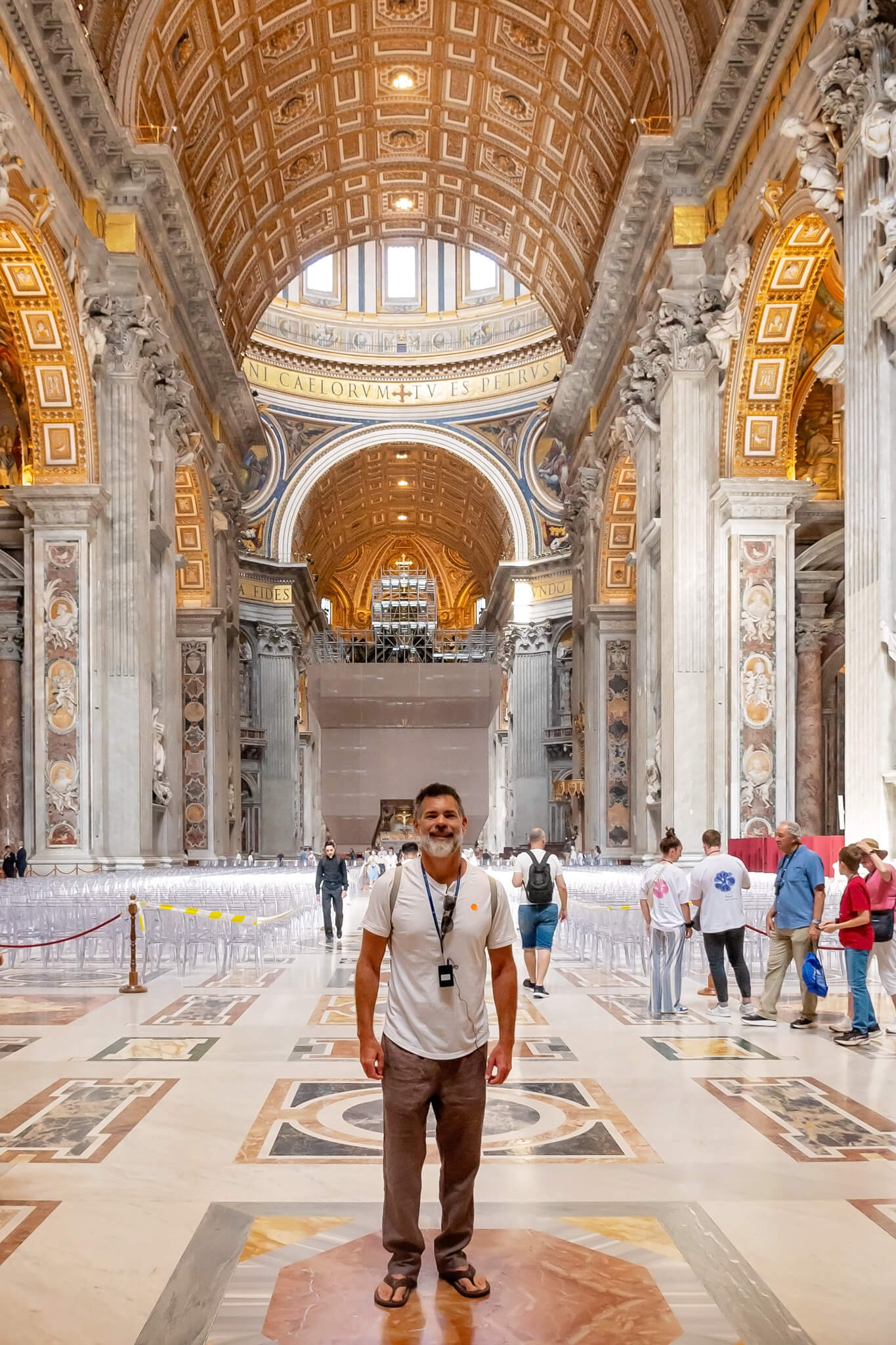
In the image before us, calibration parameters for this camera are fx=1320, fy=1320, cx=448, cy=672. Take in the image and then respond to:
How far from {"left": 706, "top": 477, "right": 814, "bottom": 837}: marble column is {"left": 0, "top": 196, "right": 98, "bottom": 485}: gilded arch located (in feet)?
28.4

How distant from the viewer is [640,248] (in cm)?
2048

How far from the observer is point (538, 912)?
973 centimetres

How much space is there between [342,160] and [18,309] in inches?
512

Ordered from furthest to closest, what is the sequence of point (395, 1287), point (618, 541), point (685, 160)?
point (618, 541), point (685, 160), point (395, 1287)

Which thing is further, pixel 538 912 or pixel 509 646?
pixel 509 646

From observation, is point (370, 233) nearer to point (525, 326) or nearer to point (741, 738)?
point (525, 326)

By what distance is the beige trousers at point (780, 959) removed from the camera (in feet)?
26.6

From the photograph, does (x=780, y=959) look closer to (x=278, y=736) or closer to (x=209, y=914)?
(x=209, y=914)

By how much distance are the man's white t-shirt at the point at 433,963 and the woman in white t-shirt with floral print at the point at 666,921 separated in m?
4.89

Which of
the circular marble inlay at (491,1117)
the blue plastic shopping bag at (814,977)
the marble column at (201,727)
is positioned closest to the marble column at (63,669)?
the marble column at (201,727)

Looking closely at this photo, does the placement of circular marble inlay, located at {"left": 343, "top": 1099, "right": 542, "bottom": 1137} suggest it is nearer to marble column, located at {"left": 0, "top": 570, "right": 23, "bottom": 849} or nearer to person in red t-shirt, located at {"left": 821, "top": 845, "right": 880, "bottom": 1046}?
person in red t-shirt, located at {"left": 821, "top": 845, "right": 880, "bottom": 1046}

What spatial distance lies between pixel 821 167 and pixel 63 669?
1134 centimetres

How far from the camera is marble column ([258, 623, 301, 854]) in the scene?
4366 centimetres

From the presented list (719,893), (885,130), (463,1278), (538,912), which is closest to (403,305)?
(885,130)
